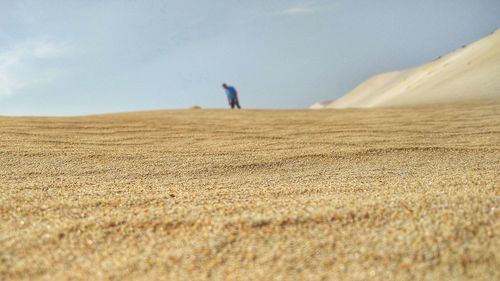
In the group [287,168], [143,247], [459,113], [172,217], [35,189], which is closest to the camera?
[143,247]

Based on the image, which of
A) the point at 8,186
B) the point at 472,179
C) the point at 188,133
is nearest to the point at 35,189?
the point at 8,186

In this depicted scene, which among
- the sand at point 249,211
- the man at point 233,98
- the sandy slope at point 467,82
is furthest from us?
the man at point 233,98

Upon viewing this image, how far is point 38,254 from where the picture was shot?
144 cm

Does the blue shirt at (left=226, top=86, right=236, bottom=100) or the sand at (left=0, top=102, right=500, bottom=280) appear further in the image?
the blue shirt at (left=226, top=86, right=236, bottom=100)

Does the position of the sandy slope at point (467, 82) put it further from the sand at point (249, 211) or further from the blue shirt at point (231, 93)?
the sand at point (249, 211)

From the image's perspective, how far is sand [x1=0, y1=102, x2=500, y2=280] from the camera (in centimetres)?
135

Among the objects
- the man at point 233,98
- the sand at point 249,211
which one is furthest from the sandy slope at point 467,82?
the sand at point 249,211

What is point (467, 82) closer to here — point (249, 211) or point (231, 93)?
point (231, 93)

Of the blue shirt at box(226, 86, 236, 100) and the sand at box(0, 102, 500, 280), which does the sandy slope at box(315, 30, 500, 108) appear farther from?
the sand at box(0, 102, 500, 280)

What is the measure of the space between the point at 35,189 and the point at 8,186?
184 mm

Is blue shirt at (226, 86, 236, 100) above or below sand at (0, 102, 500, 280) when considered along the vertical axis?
above

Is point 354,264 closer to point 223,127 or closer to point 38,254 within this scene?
point 38,254

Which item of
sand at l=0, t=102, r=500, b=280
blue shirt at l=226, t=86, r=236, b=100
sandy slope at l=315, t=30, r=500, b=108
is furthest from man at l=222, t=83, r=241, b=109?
sand at l=0, t=102, r=500, b=280

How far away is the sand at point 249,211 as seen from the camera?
4.43 feet
